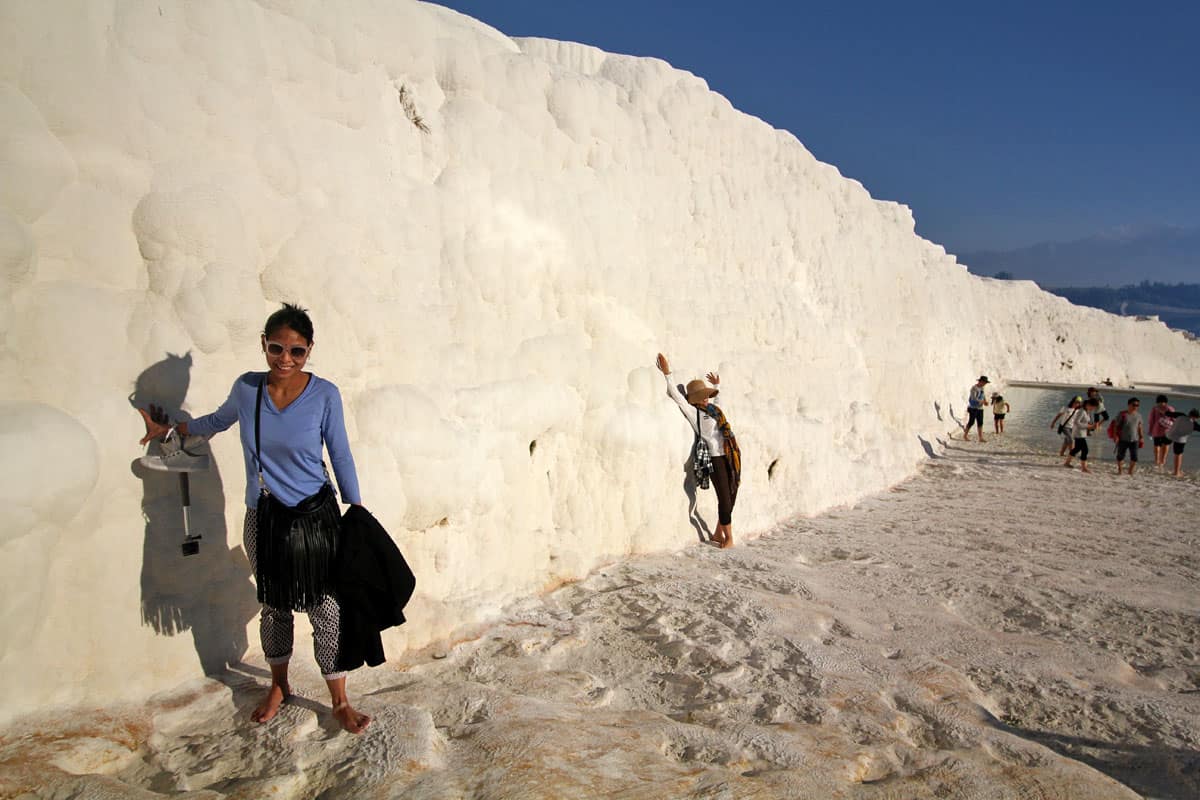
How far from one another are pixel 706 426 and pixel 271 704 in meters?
3.78

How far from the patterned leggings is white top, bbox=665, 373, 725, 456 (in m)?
3.49

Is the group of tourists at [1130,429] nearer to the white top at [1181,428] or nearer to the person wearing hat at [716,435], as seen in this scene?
the white top at [1181,428]

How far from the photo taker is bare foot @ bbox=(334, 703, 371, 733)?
7.87 ft

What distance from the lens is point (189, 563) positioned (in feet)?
9.21

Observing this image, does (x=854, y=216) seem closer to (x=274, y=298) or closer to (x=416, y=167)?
(x=416, y=167)

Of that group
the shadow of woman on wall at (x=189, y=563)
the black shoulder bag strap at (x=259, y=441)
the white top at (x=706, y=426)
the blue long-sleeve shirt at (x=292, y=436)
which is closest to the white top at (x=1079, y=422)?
the white top at (x=706, y=426)

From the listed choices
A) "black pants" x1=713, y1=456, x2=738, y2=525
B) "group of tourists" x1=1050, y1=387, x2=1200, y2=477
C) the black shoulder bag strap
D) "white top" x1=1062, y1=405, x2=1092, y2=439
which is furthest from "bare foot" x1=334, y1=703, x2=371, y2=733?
"white top" x1=1062, y1=405, x2=1092, y2=439

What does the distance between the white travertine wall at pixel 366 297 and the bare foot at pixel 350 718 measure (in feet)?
2.40

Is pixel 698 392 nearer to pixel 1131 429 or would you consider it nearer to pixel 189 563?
pixel 189 563

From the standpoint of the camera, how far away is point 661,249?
232 inches

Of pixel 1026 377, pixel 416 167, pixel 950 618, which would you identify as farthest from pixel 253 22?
pixel 1026 377

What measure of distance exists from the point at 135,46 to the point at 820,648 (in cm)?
413

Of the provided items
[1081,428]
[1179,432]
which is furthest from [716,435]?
[1179,432]

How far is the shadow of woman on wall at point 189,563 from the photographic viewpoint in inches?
106
